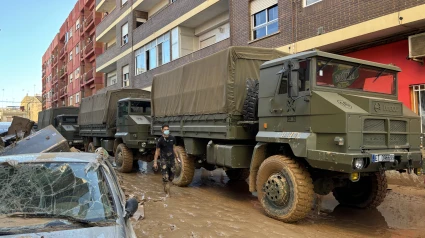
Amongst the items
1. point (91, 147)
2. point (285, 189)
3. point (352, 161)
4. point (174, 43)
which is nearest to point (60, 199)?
point (285, 189)

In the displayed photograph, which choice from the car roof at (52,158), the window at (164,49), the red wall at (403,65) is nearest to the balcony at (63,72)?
the window at (164,49)

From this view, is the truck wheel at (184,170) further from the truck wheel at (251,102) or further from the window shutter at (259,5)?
the window shutter at (259,5)

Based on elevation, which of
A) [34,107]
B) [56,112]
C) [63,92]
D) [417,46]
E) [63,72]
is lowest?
[56,112]

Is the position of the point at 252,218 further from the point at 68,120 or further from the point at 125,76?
the point at 125,76

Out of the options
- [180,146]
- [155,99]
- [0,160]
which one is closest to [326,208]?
[180,146]

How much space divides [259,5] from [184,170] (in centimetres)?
809

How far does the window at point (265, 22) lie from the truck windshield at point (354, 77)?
23.8 feet

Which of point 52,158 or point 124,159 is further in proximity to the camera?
point 124,159

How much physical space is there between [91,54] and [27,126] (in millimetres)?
29899

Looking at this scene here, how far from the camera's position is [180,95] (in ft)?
30.4

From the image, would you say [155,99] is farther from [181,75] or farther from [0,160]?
[0,160]

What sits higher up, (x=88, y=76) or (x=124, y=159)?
(x=88, y=76)

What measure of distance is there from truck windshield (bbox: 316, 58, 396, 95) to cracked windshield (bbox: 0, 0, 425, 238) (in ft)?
0.08

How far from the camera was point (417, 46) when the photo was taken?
8555mm
